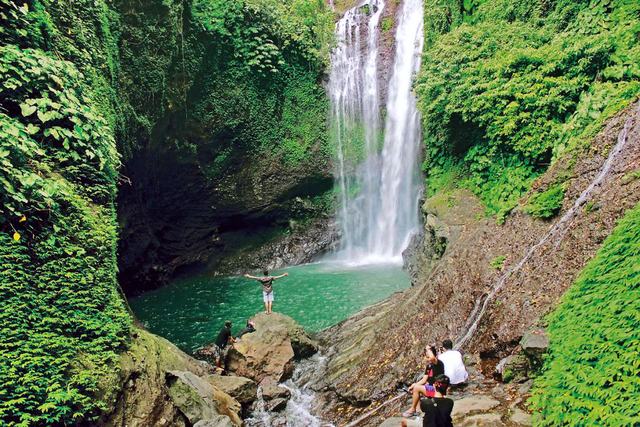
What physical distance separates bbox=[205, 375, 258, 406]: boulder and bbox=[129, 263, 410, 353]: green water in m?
2.77

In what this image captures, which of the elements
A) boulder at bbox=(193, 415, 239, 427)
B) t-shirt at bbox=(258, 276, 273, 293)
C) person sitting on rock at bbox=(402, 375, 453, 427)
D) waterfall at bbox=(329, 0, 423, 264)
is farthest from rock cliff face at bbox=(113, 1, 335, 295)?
person sitting on rock at bbox=(402, 375, 453, 427)

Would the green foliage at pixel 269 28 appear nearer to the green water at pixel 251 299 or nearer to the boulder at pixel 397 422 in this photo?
the green water at pixel 251 299

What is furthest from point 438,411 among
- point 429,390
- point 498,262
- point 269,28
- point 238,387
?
point 269,28

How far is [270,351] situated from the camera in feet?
26.4

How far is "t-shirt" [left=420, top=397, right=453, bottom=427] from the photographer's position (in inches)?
146

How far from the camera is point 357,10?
798 inches

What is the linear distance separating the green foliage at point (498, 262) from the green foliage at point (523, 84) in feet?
5.14

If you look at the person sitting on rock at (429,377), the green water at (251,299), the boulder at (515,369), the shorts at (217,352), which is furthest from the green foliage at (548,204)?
the shorts at (217,352)

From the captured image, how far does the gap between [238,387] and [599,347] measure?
5.92 m

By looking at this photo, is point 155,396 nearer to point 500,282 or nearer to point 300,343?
point 300,343

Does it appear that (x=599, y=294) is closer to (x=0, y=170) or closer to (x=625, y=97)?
(x=625, y=97)

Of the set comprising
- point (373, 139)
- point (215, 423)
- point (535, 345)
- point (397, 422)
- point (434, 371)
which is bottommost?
point (215, 423)

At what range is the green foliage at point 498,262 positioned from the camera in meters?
6.48

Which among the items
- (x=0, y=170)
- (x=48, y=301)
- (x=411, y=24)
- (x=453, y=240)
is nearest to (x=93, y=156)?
(x=0, y=170)
